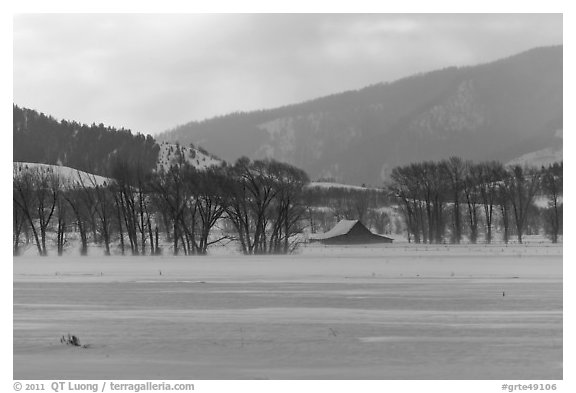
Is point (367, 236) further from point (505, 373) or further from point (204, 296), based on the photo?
point (505, 373)

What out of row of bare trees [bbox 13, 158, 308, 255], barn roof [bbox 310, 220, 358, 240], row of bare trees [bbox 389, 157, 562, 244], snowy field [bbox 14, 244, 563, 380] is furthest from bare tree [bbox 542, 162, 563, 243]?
snowy field [bbox 14, 244, 563, 380]

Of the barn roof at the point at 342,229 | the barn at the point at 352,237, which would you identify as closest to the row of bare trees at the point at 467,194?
the barn at the point at 352,237

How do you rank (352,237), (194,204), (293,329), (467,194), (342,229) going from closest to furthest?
(293,329) < (194,204) < (467,194) < (352,237) < (342,229)

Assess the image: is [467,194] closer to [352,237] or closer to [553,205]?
[553,205]

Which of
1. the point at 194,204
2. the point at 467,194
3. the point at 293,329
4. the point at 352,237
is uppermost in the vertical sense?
the point at 467,194

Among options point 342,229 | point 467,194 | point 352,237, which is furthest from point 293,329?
point 342,229
